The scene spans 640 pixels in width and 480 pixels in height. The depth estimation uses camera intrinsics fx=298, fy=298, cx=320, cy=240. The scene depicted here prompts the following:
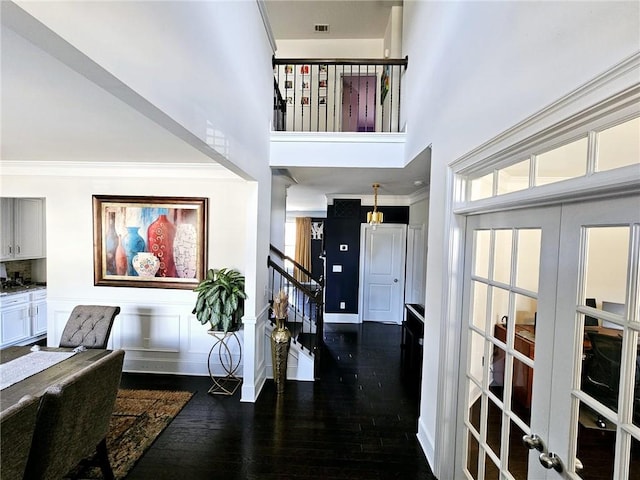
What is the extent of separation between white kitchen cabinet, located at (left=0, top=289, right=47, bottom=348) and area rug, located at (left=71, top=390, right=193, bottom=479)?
2419 mm

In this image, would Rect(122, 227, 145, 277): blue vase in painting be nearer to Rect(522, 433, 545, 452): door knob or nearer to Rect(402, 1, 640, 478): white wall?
Rect(402, 1, 640, 478): white wall

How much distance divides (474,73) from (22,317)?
20.6ft

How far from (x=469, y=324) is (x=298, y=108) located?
16.8 ft

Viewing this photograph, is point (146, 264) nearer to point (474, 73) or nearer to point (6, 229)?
point (6, 229)

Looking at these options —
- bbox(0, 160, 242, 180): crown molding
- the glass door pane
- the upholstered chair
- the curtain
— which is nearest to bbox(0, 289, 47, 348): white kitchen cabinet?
bbox(0, 160, 242, 180): crown molding

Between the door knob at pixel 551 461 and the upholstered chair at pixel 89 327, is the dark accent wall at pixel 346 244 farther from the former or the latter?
the door knob at pixel 551 461

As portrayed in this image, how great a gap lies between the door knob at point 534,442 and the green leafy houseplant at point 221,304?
8.42 feet

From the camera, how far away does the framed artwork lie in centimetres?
374

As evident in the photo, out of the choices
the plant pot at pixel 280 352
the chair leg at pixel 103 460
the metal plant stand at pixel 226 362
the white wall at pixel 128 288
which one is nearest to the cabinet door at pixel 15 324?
the white wall at pixel 128 288

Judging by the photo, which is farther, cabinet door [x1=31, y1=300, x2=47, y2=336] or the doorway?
the doorway

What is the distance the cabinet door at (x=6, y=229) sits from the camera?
4.46 metres

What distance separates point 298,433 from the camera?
8.86 ft

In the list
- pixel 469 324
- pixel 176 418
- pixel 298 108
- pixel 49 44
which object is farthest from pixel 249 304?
pixel 298 108

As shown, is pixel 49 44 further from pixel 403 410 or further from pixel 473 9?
pixel 403 410
